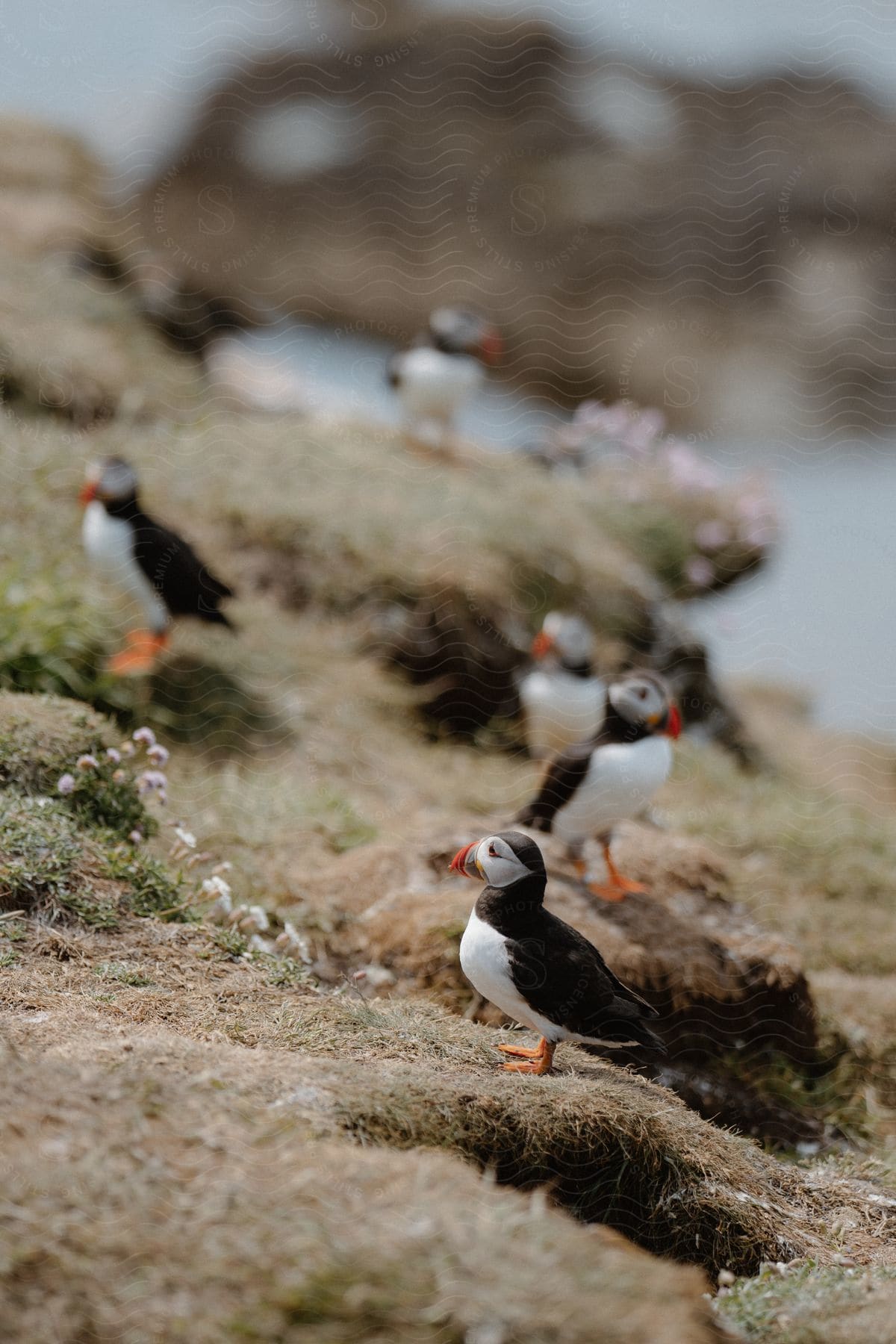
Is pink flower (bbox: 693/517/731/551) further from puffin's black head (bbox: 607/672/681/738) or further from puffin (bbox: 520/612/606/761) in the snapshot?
puffin's black head (bbox: 607/672/681/738)

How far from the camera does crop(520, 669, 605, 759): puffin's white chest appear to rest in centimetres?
706

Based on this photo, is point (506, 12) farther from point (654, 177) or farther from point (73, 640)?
point (73, 640)

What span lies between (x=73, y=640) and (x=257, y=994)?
2565 millimetres

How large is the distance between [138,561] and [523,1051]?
11.2 feet

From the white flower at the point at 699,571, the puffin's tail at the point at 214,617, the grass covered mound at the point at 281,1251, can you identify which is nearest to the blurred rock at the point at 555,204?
the white flower at the point at 699,571

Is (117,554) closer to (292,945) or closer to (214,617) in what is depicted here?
(214,617)

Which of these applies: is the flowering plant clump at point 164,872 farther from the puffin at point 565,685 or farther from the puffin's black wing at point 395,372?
the puffin's black wing at point 395,372

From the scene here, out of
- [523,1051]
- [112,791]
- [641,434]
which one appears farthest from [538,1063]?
[641,434]

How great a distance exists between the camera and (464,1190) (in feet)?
8.05

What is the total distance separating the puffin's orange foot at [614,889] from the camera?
484 cm

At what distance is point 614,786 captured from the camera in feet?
15.4

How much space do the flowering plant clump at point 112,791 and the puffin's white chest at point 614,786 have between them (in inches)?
61.3

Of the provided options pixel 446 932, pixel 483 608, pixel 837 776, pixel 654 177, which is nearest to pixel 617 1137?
pixel 446 932

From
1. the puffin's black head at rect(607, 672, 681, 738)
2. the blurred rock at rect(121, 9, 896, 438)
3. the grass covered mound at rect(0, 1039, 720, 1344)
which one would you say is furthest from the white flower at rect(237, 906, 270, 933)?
the blurred rock at rect(121, 9, 896, 438)
